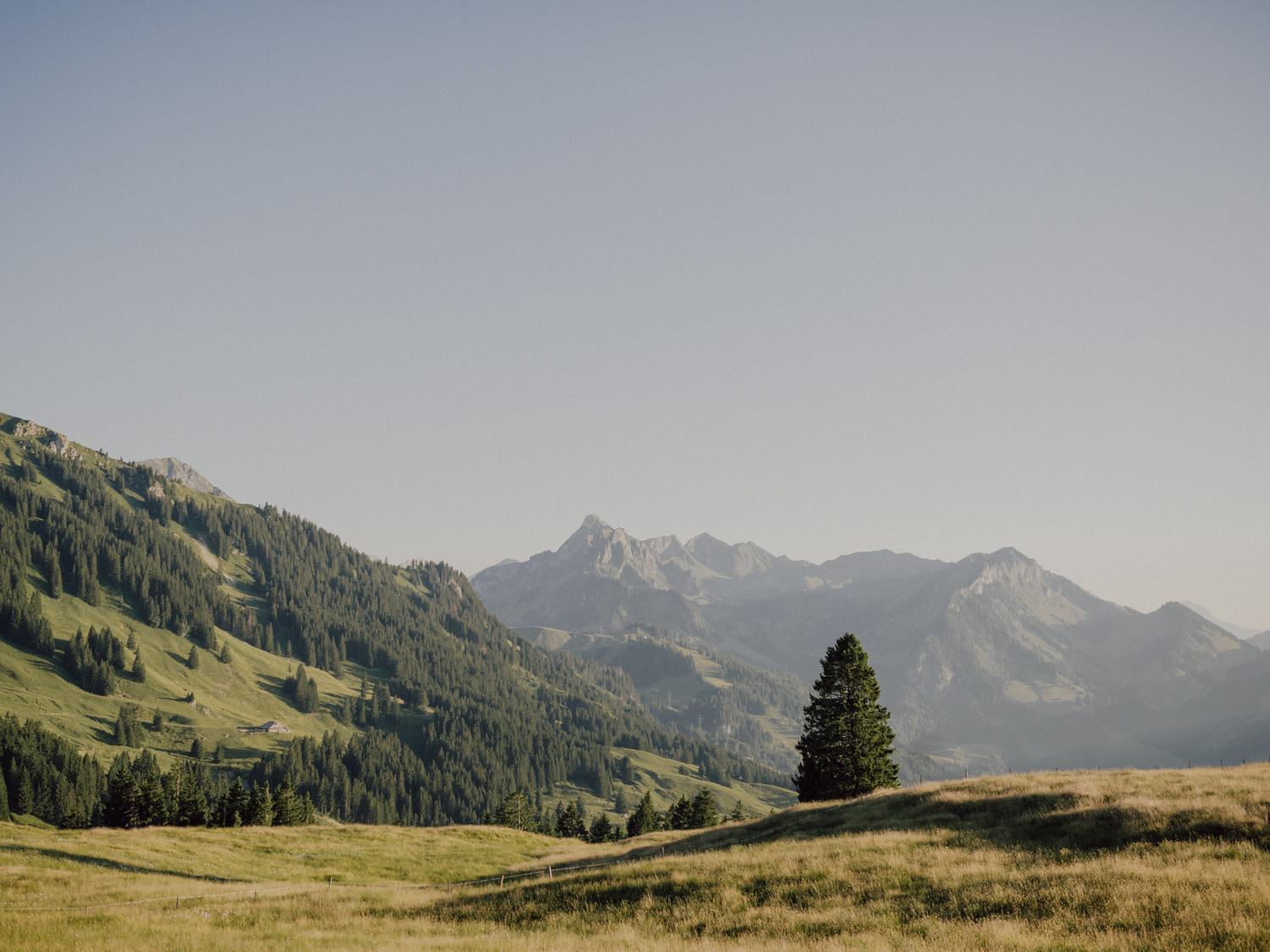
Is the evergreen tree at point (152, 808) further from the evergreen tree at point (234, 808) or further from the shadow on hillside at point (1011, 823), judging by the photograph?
the shadow on hillside at point (1011, 823)

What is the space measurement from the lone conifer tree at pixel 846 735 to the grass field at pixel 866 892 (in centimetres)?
1855

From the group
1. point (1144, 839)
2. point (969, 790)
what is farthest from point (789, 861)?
point (969, 790)

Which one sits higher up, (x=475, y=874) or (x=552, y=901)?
(x=552, y=901)

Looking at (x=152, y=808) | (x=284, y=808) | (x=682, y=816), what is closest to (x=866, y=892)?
(x=682, y=816)

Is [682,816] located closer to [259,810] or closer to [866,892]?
[259,810]

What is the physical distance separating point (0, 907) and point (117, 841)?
28526 mm

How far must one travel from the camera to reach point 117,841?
146ft

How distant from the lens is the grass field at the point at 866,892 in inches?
593

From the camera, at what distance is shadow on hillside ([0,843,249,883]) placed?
3572 cm

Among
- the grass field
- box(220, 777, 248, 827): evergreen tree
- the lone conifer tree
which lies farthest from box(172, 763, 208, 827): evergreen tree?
the lone conifer tree

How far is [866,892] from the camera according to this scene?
63.8 ft

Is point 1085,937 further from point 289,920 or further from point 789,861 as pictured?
point 289,920

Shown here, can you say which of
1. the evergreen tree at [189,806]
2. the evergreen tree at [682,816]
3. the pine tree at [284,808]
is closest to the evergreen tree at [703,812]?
the evergreen tree at [682,816]

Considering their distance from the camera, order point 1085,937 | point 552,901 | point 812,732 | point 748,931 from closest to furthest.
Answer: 1. point 1085,937
2. point 748,931
3. point 552,901
4. point 812,732
